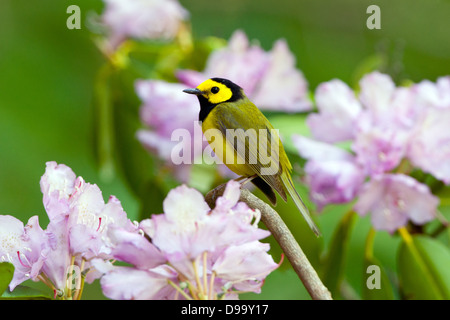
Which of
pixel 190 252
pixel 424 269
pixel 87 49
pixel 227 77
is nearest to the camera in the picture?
pixel 190 252

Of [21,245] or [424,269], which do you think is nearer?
[21,245]

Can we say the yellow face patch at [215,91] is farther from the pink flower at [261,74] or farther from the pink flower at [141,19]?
the pink flower at [141,19]

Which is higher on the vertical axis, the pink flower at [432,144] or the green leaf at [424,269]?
the pink flower at [432,144]

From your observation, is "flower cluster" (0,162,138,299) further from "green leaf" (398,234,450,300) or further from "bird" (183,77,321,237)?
"green leaf" (398,234,450,300)

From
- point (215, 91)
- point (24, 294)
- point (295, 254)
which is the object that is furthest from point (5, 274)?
point (215, 91)

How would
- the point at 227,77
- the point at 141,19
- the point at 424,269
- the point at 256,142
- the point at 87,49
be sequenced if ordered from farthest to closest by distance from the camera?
the point at 87,49 → the point at 141,19 → the point at 227,77 → the point at 424,269 → the point at 256,142

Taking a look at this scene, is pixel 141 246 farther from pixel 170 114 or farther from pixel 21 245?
pixel 170 114

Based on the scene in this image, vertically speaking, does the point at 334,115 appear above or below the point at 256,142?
above

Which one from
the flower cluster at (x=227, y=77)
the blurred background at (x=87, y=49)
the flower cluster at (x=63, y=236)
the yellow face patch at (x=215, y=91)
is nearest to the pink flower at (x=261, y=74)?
the flower cluster at (x=227, y=77)
